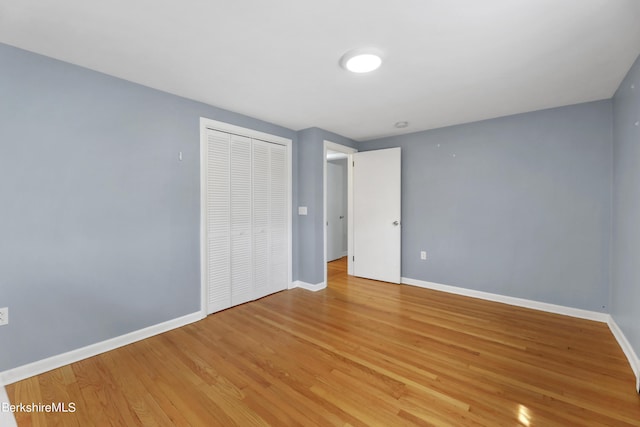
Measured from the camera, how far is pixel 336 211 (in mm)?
5992

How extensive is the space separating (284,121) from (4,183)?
2537 mm

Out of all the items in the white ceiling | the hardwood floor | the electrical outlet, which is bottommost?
the hardwood floor

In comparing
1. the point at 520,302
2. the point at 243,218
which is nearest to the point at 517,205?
the point at 520,302

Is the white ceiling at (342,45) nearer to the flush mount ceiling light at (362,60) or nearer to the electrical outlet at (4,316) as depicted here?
the flush mount ceiling light at (362,60)

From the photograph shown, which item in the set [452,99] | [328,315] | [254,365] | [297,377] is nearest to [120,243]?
[254,365]

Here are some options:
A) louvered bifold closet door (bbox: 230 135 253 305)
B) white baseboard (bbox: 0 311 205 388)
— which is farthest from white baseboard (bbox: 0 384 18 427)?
louvered bifold closet door (bbox: 230 135 253 305)

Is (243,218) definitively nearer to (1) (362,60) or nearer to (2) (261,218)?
(2) (261,218)

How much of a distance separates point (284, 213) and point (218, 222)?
1009 millimetres

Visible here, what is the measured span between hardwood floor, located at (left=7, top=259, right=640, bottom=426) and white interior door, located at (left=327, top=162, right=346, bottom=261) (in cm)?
301

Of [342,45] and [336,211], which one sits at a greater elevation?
[342,45]

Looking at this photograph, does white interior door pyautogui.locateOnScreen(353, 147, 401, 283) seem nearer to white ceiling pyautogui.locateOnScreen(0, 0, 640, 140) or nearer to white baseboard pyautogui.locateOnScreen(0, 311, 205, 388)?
white ceiling pyautogui.locateOnScreen(0, 0, 640, 140)

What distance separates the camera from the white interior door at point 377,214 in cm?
403

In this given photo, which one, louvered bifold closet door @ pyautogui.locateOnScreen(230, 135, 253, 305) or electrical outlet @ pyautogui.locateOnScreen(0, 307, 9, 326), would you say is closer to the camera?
electrical outlet @ pyautogui.locateOnScreen(0, 307, 9, 326)

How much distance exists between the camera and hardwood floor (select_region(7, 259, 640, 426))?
1530 millimetres
